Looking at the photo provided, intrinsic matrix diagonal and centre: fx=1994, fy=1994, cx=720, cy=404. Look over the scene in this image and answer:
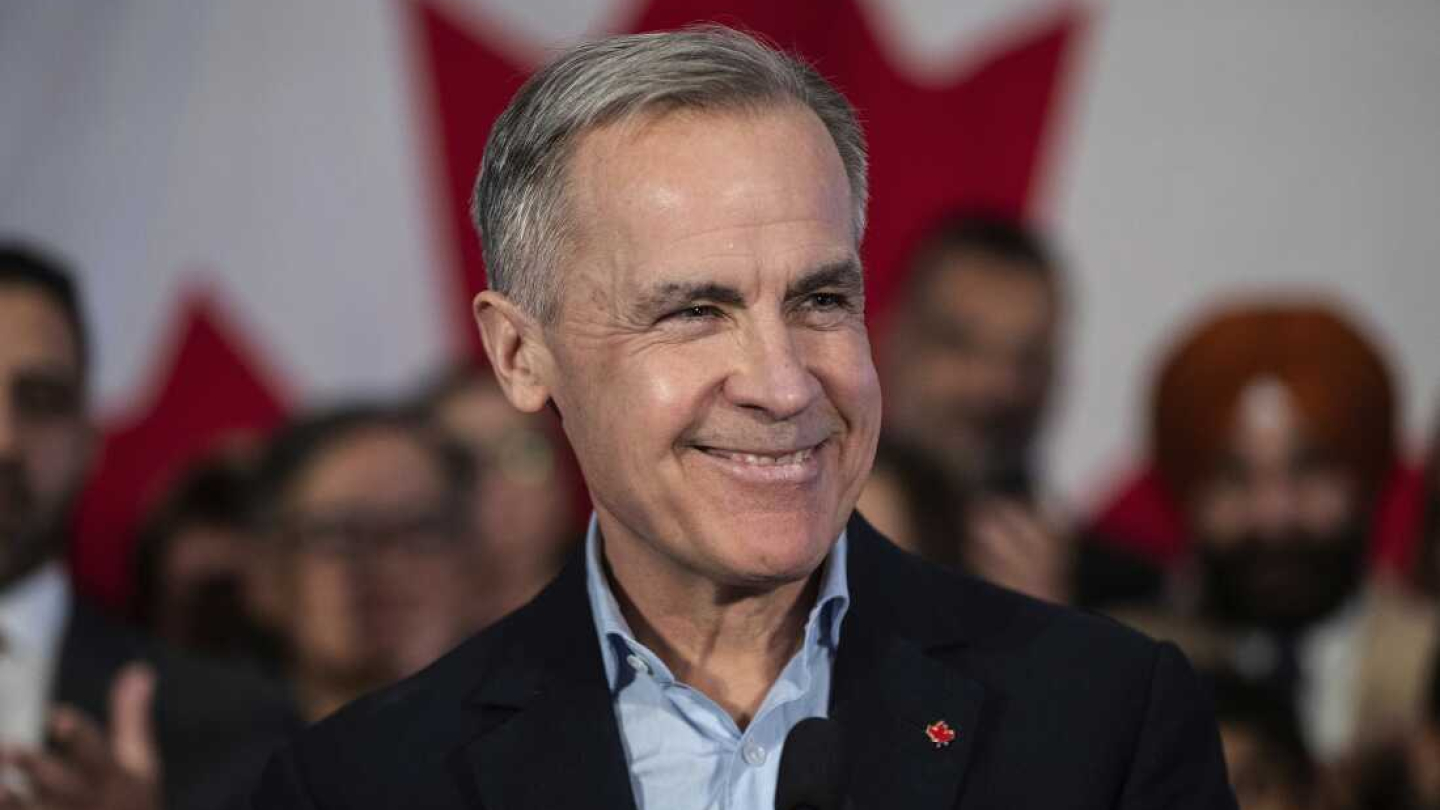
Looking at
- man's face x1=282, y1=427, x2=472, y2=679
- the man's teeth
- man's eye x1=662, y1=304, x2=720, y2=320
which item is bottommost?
man's face x1=282, y1=427, x2=472, y2=679

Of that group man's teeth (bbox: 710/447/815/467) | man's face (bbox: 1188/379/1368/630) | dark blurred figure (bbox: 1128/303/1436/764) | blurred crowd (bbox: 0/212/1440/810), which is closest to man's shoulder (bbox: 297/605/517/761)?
man's teeth (bbox: 710/447/815/467)

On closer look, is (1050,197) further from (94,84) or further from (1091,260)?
(94,84)

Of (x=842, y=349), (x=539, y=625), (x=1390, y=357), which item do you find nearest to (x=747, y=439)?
(x=842, y=349)

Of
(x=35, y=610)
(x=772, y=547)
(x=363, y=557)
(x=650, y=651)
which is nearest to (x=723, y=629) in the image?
(x=650, y=651)

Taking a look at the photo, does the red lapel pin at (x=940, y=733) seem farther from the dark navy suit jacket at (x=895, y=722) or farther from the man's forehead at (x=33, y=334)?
the man's forehead at (x=33, y=334)

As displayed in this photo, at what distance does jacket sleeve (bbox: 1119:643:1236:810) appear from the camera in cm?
186

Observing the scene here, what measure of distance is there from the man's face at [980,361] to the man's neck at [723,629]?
3403 millimetres

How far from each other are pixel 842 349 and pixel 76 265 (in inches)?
137

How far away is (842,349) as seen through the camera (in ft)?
6.17

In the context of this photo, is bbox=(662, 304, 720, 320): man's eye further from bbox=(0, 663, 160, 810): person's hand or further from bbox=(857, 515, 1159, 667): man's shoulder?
bbox=(0, 663, 160, 810): person's hand

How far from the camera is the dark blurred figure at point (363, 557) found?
4789mm

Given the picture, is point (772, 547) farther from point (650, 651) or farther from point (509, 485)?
point (509, 485)

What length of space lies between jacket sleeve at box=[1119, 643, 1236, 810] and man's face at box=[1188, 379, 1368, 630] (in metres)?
3.29

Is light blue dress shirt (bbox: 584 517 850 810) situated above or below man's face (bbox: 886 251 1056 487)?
above
